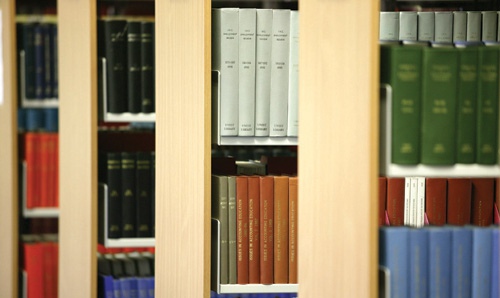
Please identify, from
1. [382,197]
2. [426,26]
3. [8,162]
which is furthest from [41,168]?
[426,26]

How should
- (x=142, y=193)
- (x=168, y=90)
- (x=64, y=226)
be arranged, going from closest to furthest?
(x=168, y=90) → (x=64, y=226) → (x=142, y=193)

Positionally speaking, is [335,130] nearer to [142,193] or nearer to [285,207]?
[285,207]

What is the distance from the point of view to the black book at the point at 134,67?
8.29 ft

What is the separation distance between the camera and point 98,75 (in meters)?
2.51

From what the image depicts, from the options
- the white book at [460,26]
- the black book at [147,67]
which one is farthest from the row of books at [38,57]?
the white book at [460,26]

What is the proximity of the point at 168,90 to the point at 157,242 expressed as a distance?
1.50 feet

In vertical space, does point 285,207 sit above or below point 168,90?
below

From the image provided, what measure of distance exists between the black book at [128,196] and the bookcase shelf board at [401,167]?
4.13 ft

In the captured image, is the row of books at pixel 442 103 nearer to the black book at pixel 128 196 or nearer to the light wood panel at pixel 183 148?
the light wood panel at pixel 183 148

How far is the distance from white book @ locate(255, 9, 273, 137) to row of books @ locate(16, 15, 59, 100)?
120cm

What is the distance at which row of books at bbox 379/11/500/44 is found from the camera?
2182 mm

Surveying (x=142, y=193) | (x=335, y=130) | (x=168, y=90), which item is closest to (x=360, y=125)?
(x=335, y=130)

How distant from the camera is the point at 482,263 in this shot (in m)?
1.52

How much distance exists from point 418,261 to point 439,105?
1.15ft
